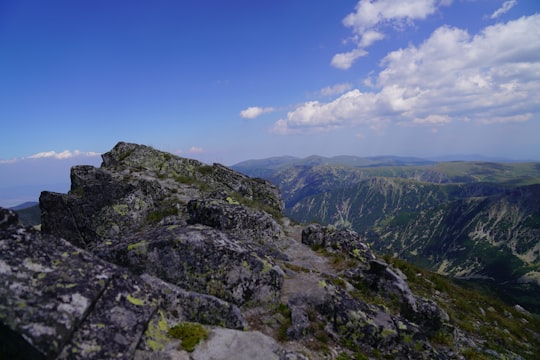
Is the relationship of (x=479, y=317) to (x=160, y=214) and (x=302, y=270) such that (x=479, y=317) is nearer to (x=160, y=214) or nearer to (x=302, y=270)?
(x=302, y=270)

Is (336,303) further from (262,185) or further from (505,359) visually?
(262,185)

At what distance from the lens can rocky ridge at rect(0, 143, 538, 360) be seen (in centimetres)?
866

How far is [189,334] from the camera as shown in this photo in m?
10.7

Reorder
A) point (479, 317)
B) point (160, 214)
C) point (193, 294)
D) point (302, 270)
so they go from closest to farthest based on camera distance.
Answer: point (193, 294), point (302, 270), point (479, 317), point (160, 214)

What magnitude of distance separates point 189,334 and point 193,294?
6.93 feet

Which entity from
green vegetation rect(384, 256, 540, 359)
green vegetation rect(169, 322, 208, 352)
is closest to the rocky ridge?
green vegetation rect(169, 322, 208, 352)

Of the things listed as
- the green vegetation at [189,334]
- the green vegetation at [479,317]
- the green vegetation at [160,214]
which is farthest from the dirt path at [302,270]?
the green vegetation at [160,214]

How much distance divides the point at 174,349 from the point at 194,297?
A: 8.64ft

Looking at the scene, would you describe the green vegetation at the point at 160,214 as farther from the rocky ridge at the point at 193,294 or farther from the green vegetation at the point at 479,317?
the green vegetation at the point at 479,317

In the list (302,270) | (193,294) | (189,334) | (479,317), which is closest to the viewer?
(189,334)

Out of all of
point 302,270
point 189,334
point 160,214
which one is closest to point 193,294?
point 189,334

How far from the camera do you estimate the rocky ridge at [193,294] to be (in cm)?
866

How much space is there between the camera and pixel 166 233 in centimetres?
1634

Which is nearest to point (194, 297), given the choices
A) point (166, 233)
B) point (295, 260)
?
point (166, 233)
